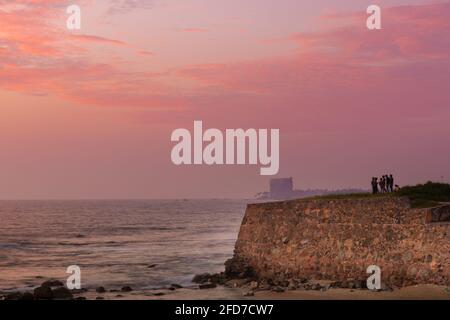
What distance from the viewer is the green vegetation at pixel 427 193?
118ft

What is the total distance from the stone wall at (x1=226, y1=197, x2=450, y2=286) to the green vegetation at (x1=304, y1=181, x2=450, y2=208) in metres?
1.04

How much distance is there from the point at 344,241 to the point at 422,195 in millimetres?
5187

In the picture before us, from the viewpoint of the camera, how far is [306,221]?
39.3 meters

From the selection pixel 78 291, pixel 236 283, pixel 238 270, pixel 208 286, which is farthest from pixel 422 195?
pixel 78 291

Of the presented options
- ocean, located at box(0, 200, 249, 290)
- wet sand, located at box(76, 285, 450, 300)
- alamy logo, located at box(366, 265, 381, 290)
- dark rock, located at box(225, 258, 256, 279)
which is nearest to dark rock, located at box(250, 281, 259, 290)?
wet sand, located at box(76, 285, 450, 300)

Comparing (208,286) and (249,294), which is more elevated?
(249,294)

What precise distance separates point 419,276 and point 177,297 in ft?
42.4

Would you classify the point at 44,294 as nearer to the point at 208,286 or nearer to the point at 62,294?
the point at 62,294

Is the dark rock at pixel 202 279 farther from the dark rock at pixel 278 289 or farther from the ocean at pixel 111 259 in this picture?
the dark rock at pixel 278 289

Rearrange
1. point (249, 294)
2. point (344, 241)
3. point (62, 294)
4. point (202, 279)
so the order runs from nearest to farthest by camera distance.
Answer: point (249, 294), point (344, 241), point (62, 294), point (202, 279)

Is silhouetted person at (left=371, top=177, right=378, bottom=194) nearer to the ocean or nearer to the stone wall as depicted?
the stone wall

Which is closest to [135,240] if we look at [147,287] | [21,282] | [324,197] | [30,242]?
[30,242]

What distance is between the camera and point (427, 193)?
126 feet
